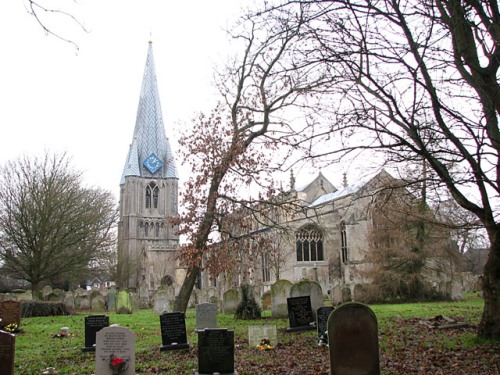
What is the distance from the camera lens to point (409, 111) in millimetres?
7742

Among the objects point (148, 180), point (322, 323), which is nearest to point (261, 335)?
point (322, 323)

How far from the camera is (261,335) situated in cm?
1017

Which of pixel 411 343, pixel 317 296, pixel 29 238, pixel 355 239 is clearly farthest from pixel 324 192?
pixel 411 343

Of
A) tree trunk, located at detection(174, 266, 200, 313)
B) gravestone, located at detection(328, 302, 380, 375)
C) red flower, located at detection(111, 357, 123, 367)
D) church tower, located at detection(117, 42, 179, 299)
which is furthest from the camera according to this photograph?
church tower, located at detection(117, 42, 179, 299)

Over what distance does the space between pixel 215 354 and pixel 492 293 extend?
5214 mm

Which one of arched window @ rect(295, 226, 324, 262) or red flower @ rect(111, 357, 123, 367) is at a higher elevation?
arched window @ rect(295, 226, 324, 262)

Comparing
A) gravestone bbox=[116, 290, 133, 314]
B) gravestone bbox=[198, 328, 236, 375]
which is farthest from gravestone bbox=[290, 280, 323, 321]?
gravestone bbox=[116, 290, 133, 314]

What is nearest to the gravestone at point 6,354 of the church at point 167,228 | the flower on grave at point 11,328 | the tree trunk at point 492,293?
the flower on grave at point 11,328

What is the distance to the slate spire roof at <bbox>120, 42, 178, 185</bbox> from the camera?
66.2 meters

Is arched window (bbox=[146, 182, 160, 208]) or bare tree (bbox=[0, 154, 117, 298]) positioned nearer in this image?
bare tree (bbox=[0, 154, 117, 298])

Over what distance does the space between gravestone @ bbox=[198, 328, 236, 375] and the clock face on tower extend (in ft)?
199

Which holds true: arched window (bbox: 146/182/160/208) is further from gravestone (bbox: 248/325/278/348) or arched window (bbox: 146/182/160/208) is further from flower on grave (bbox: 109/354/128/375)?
flower on grave (bbox: 109/354/128/375)

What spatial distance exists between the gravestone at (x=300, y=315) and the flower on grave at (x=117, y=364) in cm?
569

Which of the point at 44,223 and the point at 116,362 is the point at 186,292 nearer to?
the point at 116,362
